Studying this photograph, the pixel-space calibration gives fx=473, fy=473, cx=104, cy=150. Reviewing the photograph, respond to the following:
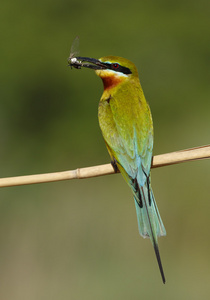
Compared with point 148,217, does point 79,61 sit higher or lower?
higher

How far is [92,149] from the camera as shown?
4309 mm

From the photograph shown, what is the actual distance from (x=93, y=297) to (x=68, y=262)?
0.31 meters

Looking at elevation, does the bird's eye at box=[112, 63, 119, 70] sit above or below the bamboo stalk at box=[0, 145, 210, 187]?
above

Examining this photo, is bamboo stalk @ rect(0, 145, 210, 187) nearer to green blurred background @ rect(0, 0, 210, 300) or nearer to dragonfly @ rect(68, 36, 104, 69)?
dragonfly @ rect(68, 36, 104, 69)

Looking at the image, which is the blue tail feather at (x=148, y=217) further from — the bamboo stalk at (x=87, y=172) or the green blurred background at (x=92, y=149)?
the green blurred background at (x=92, y=149)

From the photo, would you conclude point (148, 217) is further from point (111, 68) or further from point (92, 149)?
point (92, 149)

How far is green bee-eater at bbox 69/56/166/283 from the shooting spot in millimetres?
2166

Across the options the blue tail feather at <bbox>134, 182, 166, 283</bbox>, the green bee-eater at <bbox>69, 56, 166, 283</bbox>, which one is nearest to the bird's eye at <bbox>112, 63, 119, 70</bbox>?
the green bee-eater at <bbox>69, 56, 166, 283</bbox>

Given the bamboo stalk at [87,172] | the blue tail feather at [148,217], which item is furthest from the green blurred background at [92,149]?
the bamboo stalk at [87,172]

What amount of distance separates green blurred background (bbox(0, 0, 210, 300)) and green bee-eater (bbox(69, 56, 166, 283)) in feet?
4.31

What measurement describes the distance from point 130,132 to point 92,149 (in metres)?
1.96

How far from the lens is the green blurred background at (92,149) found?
3496 mm

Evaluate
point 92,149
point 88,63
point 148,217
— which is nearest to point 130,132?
point 148,217

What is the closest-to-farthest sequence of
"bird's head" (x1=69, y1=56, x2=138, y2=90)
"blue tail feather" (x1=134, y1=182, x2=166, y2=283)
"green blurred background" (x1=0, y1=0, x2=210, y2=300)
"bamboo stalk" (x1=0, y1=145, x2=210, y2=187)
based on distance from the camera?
"bamboo stalk" (x1=0, y1=145, x2=210, y2=187) < "blue tail feather" (x1=134, y1=182, x2=166, y2=283) < "bird's head" (x1=69, y1=56, x2=138, y2=90) < "green blurred background" (x1=0, y1=0, x2=210, y2=300)
